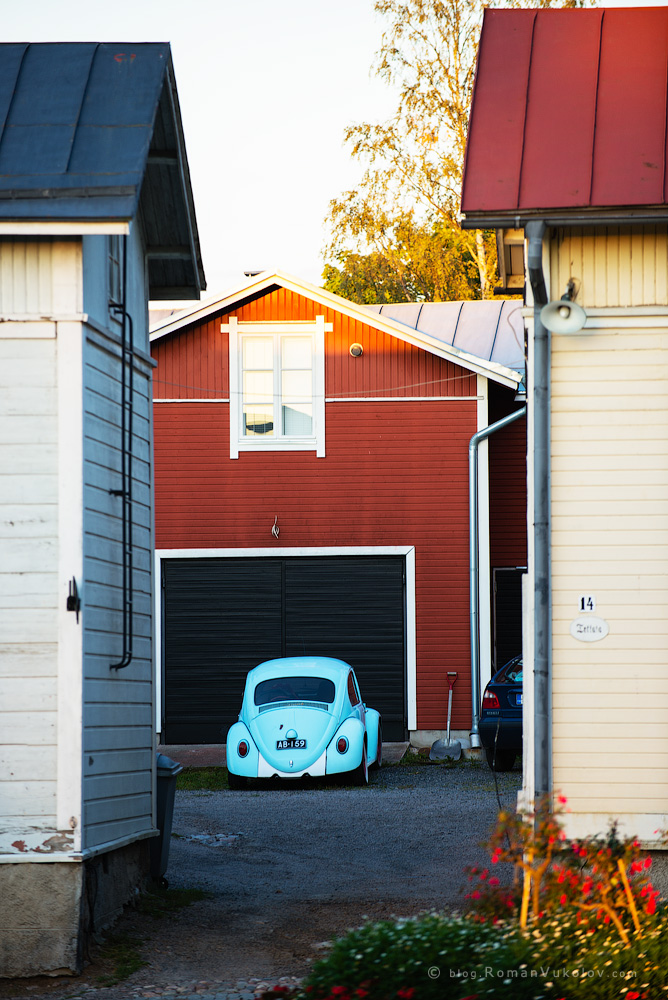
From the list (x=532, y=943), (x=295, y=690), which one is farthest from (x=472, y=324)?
(x=532, y=943)

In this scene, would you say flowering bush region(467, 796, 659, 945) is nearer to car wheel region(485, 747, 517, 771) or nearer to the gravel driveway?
the gravel driveway

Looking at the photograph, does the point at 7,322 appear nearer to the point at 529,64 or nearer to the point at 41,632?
the point at 41,632

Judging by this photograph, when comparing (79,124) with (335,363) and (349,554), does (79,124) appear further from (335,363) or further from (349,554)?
(349,554)

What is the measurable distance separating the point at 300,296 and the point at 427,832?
1000 cm

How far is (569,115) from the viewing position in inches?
319

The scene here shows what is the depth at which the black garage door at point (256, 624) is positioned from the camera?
1925 cm

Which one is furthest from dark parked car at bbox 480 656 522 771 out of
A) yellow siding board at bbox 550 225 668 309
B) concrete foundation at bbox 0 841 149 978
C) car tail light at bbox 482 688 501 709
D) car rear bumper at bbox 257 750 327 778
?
concrete foundation at bbox 0 841 149 978

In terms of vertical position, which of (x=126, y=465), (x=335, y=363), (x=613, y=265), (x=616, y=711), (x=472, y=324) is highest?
(x=472, y=324)

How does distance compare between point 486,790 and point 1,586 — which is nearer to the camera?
point 1,586

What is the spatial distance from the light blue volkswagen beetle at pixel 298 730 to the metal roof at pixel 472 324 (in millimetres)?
8704

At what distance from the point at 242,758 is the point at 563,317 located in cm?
896

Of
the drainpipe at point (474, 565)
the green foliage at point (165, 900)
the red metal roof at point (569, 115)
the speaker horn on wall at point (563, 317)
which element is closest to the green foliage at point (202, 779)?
the drainpipe at point (474, 565)

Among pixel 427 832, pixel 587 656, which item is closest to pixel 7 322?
pixel 587 656

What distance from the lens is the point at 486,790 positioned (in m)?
14.9
